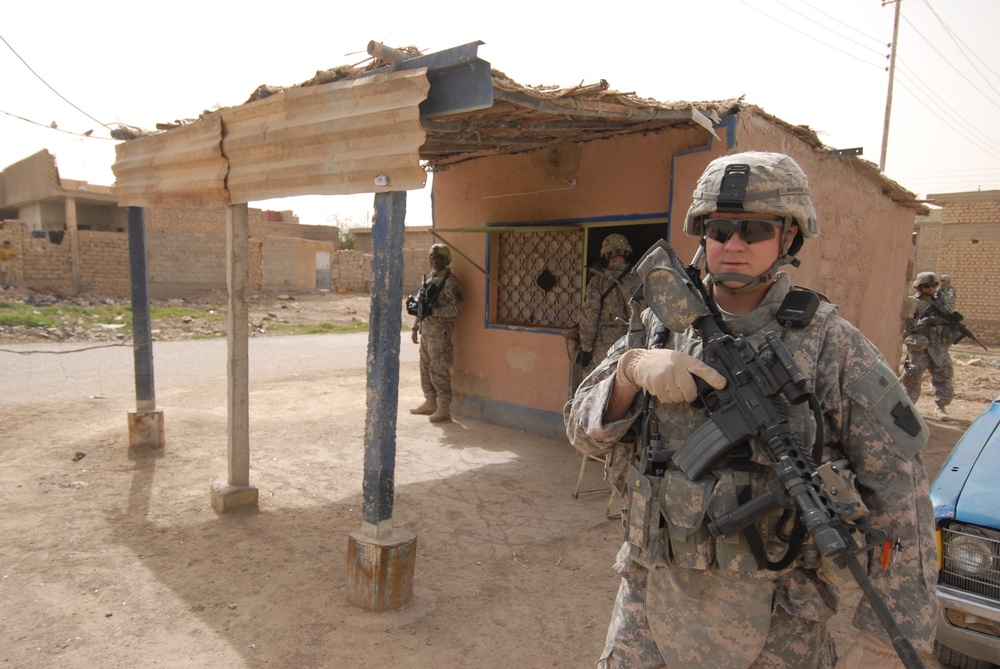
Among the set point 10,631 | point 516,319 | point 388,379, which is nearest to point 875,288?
point 516,319

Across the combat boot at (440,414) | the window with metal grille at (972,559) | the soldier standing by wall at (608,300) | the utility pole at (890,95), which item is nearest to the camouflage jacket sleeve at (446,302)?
the combat boot at (440,414)

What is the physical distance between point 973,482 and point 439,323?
4802 millimetres

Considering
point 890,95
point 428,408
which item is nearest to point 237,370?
point 428,408

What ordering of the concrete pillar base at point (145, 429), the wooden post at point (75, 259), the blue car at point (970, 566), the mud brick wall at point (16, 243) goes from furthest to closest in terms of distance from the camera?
the wooden post at point (75, 259)
the mud brick wall at point (16, 243)
the concrete pillar base at point (145, 429)
the blue car at point (970, 566)

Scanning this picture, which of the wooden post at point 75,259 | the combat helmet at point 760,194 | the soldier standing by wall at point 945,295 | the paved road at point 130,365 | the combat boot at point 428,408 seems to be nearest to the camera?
the combat helmet at point 760,194

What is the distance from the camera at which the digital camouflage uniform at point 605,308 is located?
510 centimetres

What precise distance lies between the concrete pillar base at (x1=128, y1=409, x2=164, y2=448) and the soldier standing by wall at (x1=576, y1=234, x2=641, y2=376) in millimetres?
3549

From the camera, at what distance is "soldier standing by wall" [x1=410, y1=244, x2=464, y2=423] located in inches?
256

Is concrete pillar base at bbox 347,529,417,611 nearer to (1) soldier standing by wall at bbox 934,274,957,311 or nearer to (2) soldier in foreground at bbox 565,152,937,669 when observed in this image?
(2) soldier in foreground at bbox 565,152,937,669

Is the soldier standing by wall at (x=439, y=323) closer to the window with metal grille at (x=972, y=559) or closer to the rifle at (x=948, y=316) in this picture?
the window with metal grille at (x=972, y=559)

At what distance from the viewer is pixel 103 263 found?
1677 cm

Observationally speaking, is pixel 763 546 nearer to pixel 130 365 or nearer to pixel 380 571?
pixel 380 571

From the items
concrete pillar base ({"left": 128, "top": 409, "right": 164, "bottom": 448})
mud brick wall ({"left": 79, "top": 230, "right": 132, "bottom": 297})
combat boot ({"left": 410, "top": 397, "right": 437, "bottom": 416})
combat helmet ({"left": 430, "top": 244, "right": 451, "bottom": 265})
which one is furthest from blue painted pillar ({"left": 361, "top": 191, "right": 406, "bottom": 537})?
mud brick wall ({"left": 79, "top": 230, "right": 132, "bottom": 297})

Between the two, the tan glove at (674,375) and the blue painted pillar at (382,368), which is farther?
the blue painted pillar at (382,368)
